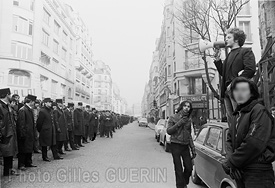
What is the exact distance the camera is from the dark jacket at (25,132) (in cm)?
721

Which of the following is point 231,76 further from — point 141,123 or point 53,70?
point 141,123

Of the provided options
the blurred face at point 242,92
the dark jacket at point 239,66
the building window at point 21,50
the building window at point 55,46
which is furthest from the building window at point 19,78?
the blurred face at point 242,92

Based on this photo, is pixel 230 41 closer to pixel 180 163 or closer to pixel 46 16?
pixel 180 163

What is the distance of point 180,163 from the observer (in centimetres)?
484

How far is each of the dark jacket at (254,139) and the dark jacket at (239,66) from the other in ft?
3.13

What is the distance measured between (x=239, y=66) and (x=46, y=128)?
7.32 m

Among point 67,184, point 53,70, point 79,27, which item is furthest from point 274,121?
point 79,27

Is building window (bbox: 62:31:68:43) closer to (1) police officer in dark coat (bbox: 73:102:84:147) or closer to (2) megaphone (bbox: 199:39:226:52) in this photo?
(1) police officer in dark coat (bbox: 73:102:84:147)

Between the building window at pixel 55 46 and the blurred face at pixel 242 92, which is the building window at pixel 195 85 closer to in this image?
the building window at pixel 55 46

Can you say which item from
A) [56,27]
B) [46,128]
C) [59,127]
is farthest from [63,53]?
[46,128]

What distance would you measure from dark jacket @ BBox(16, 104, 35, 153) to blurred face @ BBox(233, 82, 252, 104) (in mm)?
6734

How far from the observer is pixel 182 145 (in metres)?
4.90

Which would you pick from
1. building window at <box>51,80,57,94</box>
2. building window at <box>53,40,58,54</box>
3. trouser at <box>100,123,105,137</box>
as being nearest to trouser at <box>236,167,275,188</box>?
trouser at <box>100,123,105,137</box>

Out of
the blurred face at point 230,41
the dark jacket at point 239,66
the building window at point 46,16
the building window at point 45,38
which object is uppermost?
the building window at point 46,16
